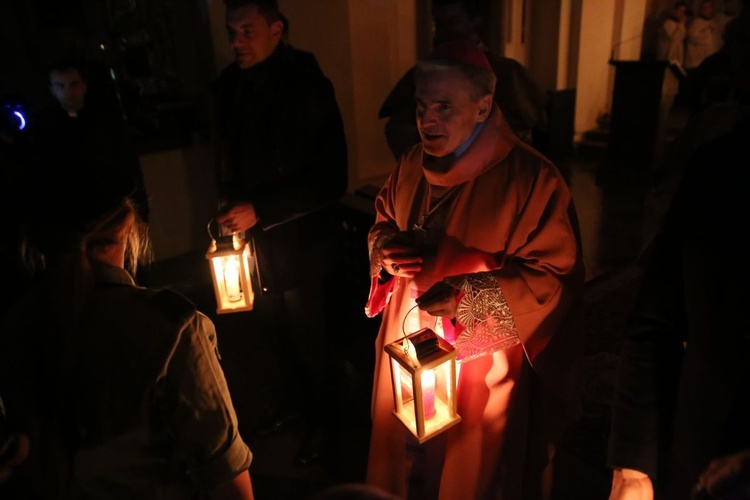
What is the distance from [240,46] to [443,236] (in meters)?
1.43

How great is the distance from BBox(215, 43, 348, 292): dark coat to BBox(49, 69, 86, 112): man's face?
1.34m

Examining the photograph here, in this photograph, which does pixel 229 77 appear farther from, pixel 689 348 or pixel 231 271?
pixel 689 348

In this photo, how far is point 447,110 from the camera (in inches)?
72.2

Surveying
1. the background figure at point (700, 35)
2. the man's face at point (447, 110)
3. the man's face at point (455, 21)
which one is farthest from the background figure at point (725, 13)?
the man's face at point (447, 110)

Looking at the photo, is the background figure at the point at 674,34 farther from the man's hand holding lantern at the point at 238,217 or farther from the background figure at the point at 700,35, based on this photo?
the man's hand holding lantern at the point at 238,217

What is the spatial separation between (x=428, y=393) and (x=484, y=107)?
0.96 meters

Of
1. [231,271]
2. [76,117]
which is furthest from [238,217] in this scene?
[76,117]

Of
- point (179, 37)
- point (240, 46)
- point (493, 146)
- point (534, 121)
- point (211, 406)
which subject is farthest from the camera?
point (179, 37)

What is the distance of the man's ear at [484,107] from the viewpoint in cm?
187

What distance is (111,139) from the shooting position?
3666 millimetres

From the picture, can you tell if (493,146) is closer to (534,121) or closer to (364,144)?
(534,121)

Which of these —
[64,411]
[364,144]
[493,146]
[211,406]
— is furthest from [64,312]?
[364,144]

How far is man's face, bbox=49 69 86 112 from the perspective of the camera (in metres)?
3.62

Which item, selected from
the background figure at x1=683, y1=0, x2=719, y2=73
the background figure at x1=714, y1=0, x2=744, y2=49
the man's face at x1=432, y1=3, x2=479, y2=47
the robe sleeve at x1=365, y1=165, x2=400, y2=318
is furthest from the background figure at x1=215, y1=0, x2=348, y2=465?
the background figure at x1=714, y1=0, x2=744, y2=49
